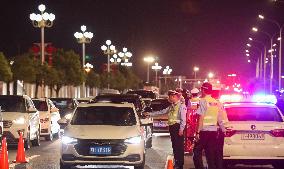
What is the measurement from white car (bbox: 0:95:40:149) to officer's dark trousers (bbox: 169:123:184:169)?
8.08 metres

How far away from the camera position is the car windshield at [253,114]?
16.4 meters

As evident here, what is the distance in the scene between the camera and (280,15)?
445ft

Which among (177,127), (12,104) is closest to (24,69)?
(12,104)

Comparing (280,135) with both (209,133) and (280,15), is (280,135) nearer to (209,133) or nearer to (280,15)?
(209,133)

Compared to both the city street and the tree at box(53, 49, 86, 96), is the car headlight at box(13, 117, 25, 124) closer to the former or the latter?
the city street

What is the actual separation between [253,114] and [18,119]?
9.06m

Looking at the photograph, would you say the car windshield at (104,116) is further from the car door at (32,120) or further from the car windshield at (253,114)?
the car door at (32,120)

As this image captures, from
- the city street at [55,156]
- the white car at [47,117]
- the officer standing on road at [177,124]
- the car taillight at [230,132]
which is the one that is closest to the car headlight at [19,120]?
the city street at [55,156]

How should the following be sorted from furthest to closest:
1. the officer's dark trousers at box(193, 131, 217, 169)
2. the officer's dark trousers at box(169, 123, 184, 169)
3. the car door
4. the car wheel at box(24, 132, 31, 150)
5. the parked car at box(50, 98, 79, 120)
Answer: the parked car at box(50, 98, 79, 120) < the car door < the car wheel at box(24, 132, 31, 150) < the officer's dark trousers at box(169, 123, 184, 169) < the officer's dark trousers at box(193, 131, 217, 169)

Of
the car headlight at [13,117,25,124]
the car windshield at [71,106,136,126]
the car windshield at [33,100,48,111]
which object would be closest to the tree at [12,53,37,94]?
the car windshield at [33,100,48,111]

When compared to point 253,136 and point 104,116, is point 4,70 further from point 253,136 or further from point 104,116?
point 253,136

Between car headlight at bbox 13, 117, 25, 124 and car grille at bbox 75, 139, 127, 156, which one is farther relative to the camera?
car headlight at bbox 13, 117, 25, 124

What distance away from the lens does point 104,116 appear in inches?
662

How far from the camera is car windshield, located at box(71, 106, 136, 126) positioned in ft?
54.0
